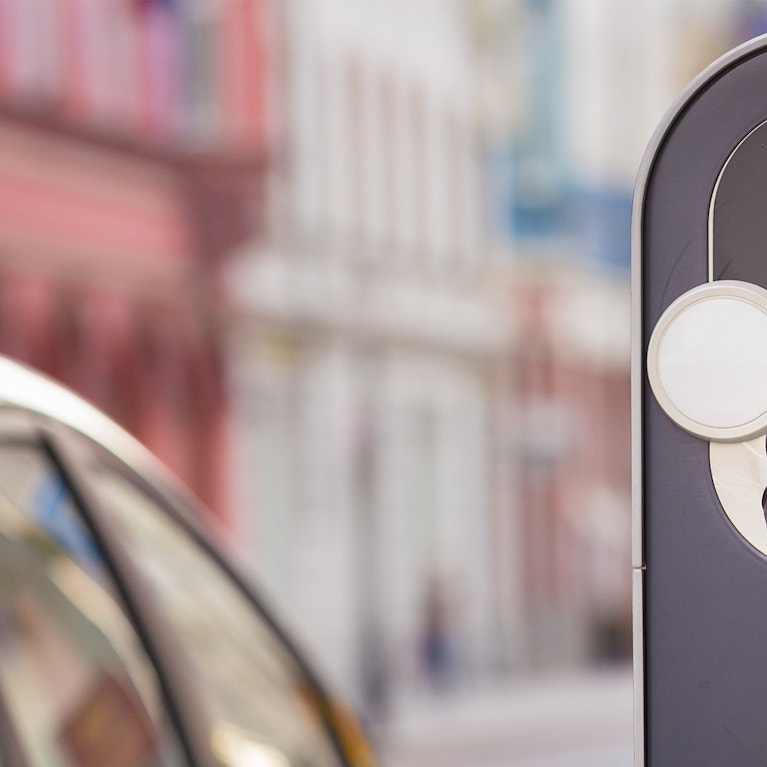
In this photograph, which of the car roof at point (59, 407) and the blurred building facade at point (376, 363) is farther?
the blurred building facade at point (376, 363)

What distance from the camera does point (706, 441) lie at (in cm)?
117

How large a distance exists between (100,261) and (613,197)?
10530 millimetres

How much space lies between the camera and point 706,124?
119 centimetres

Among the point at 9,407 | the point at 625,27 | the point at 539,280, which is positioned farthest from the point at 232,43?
the point at 9,407

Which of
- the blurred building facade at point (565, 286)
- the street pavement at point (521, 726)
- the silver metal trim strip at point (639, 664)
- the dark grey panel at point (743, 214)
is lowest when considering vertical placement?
the silver metal trim strip at point (639, 664)

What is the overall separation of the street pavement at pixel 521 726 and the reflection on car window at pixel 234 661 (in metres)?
10.3

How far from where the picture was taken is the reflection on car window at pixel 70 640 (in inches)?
78.2

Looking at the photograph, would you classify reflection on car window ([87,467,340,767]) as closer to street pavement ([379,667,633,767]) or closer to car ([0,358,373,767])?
car ([0,358,373,767])

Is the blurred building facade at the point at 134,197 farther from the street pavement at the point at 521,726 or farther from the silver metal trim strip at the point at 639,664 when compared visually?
the silver metal trim strip at the point at 639,664

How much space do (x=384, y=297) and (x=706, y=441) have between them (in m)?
18.0

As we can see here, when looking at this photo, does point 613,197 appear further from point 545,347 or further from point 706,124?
point 706,124

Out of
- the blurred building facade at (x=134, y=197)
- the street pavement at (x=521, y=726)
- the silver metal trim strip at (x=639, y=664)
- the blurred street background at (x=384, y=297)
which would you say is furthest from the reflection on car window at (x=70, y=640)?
the blurred building facade at (x=134, y=197)

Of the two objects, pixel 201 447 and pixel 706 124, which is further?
pixel 201 447

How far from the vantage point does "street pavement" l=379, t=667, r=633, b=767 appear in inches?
529
